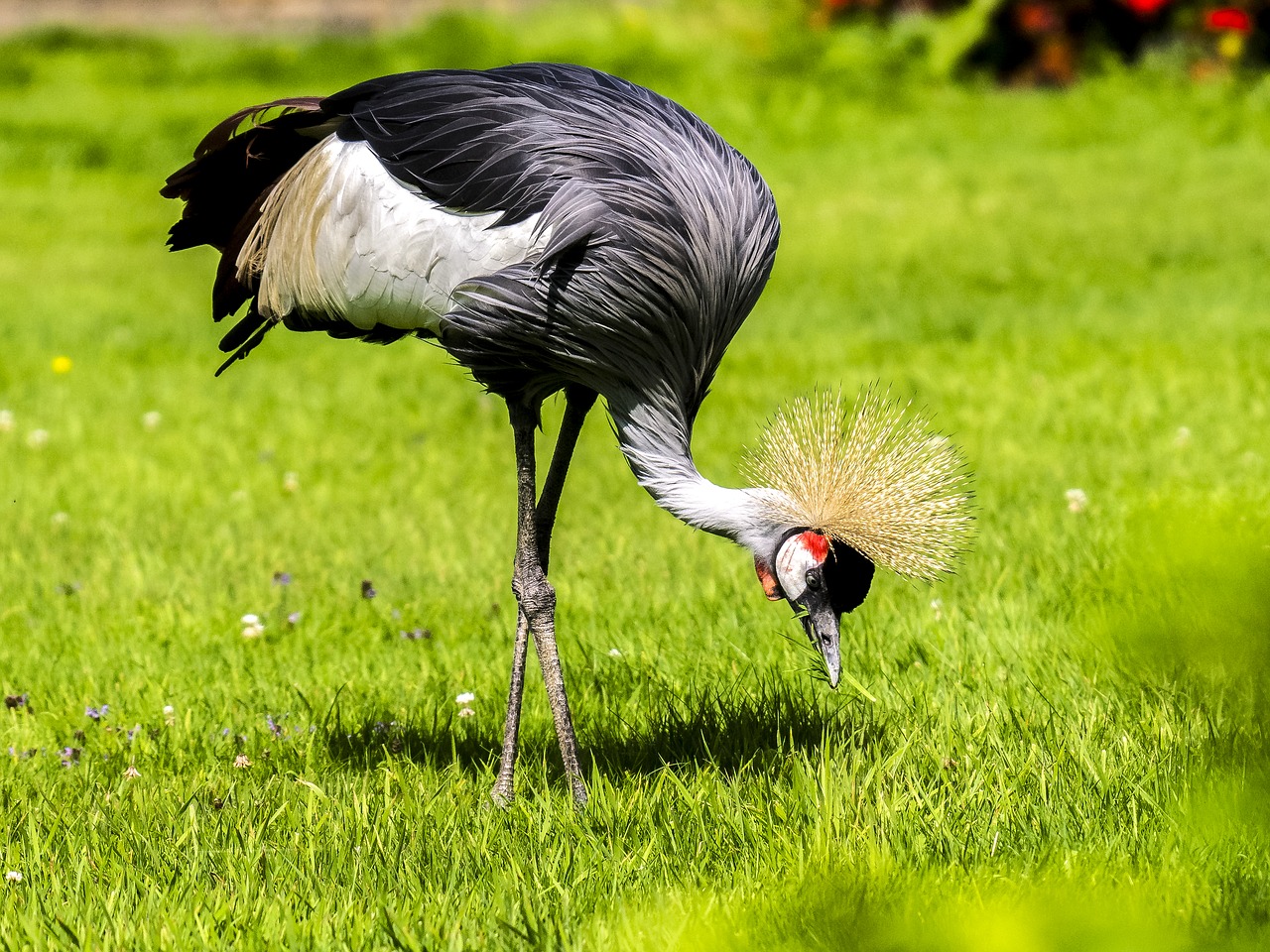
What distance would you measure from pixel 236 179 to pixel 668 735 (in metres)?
1.64

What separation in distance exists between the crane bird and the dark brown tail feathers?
0.01 meters

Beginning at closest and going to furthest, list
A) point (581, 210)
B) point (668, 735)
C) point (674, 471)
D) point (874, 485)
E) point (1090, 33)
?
1. point (874, 485)
2. point (581, 210)
3. point (674, 471)
4. point (668, 735)
5. point (1090, 33)

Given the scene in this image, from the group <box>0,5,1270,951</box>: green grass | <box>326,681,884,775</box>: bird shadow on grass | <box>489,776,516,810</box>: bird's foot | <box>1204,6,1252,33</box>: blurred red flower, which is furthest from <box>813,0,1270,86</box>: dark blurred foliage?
<box>489,776,516,810</box>: bird's foot

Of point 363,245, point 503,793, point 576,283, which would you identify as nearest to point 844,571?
point 576,283

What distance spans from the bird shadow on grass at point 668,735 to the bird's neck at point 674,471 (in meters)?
0.53

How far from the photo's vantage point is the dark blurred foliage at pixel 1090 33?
40.6 ft

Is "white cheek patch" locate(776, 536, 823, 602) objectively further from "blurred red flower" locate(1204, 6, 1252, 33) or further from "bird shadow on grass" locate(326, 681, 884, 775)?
"blurred red flower" locate(1204, 6, 1252, 33)

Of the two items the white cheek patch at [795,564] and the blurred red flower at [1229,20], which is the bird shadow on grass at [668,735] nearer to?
the white cheek patch at [795,564]

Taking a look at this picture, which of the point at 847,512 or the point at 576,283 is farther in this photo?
the point at 576,283

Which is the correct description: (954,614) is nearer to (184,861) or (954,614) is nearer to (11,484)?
(184,861)

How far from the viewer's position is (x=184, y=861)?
9.45 feet

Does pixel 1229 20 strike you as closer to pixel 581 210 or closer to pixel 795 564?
pixel 581 210

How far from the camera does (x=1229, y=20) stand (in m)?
12.1

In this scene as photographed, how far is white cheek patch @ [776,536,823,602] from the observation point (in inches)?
117
